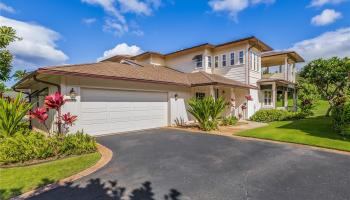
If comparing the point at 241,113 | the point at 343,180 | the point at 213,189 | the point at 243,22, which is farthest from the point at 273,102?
the point at 213,189

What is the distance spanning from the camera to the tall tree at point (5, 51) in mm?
14469

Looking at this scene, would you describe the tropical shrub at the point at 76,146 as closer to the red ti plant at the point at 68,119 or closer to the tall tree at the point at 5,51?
the red ti plant at the point at 68,119

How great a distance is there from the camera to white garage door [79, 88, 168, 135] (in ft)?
31.6

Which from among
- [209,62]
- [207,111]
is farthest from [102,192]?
[209,62]

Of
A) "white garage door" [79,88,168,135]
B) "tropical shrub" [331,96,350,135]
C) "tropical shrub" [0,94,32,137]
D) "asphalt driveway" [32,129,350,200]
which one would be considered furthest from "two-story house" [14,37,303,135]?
"tropical shrub" [331,96,350,135]

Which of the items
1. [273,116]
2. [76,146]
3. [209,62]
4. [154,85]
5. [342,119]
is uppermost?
[209,62]

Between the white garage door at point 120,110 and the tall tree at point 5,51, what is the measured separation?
34.5ft

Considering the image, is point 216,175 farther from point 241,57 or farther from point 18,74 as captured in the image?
point 18,74

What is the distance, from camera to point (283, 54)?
18.6 m

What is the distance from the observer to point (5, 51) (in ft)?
54.4

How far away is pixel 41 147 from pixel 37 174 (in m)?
1.51

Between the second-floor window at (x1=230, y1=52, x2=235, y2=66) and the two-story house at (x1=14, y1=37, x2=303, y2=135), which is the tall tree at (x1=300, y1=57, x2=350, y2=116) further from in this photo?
the second-floor window at (x1=230, y1=52, x2=235, y2=66)

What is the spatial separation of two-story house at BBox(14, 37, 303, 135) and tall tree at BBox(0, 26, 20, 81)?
3.38m

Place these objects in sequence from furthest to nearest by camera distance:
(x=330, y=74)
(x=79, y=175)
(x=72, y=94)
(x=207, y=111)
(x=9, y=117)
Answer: (x=330, y=74) → (x=207, y=111) → (x=72, y=94) → (x=9, y=117) → (x=79, y=175)
